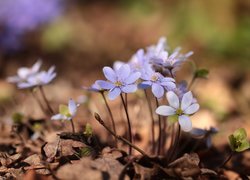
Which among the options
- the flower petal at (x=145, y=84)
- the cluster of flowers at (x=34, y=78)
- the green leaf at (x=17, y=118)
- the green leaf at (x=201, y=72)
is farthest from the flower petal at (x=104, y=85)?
the green leaf at (x=17, y=118)

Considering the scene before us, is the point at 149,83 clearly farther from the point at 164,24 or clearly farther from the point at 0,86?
the point at 164,24

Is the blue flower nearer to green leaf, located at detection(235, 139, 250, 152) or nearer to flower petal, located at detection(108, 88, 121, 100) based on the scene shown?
flower petal, located at detection(108, 88, 121, 100)

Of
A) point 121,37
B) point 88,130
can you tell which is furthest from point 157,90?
point 121,37

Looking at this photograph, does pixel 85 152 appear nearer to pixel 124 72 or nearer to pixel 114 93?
pixel 114 93

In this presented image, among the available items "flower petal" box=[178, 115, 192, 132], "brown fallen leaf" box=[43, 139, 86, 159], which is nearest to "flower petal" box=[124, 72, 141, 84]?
"flower petal" box=[178, 115, 192, 132]

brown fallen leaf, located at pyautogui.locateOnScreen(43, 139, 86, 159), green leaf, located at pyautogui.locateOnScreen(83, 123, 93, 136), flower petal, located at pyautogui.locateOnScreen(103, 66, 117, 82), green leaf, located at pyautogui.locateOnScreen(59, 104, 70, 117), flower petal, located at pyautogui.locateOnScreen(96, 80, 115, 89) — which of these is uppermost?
flower petal, located at pyautogui.locateOnScreen(103, 66, 117, 82)

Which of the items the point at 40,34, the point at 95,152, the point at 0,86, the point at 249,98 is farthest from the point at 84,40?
the point at 95,152
